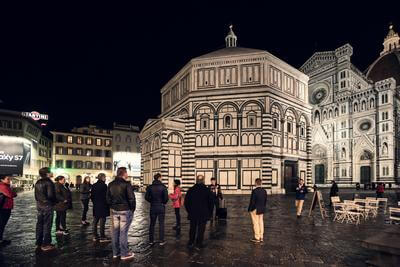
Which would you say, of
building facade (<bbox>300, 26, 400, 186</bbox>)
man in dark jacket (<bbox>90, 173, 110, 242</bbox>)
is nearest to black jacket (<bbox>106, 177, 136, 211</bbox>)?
man in dark jacket (<bbox>90, 173, 110, 242</bbox>)

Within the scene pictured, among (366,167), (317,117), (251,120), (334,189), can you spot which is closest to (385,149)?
(366,167)

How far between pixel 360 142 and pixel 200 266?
5419cm

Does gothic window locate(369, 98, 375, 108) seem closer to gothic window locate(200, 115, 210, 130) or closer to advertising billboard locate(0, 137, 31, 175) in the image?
gothic window locate(200, 115, 210, 130)

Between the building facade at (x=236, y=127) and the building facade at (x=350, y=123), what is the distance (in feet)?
67.7

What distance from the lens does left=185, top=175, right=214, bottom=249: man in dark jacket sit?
8766 millimetres

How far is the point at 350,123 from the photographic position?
183 ft

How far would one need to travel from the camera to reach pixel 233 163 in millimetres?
34094

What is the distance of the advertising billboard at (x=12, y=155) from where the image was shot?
5316 cm

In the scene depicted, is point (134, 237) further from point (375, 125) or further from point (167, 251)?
point (375, 125)

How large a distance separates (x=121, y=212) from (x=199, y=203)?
2.20 meters

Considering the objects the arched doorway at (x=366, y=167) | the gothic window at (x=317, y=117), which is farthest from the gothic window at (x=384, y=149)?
the gothic window at (x=317, y=117)

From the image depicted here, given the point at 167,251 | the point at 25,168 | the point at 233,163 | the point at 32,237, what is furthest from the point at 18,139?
the point at 167,251

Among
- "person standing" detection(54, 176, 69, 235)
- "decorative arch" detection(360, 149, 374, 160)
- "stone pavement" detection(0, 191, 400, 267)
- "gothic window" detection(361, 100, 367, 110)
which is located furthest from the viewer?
"gothic window" detection(361, 100, 367, 110)

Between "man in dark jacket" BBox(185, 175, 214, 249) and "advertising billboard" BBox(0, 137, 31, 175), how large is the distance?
5330 cm
